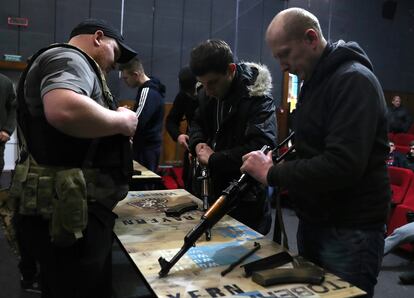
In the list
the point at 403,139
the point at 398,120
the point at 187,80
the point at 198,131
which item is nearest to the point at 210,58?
the point at 198,131

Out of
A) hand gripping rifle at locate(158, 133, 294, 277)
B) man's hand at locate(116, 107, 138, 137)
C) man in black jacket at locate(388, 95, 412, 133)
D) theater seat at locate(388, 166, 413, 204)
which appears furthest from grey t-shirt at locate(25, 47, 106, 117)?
man in black jacket at locate(388, 95, 412, 133)

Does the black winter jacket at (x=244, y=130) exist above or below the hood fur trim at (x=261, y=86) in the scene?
below

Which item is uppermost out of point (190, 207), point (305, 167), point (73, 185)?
Result: point (305, 167)

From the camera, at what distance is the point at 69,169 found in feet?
4.47

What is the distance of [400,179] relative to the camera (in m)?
4.10

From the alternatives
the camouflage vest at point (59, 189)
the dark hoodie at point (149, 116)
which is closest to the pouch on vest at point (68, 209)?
the camouflage vest at point (59, 189)

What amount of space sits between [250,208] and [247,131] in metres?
0.37

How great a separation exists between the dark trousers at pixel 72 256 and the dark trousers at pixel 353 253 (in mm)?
740

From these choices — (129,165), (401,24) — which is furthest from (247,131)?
(401,24)

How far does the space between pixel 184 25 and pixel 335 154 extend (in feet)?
23.1

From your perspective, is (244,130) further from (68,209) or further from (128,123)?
(68,209)

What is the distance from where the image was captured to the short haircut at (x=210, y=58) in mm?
1828

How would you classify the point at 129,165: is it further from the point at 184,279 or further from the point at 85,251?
the point at 184,279

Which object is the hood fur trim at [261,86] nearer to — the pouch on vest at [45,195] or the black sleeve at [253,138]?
the black sleeve at [253,138]
